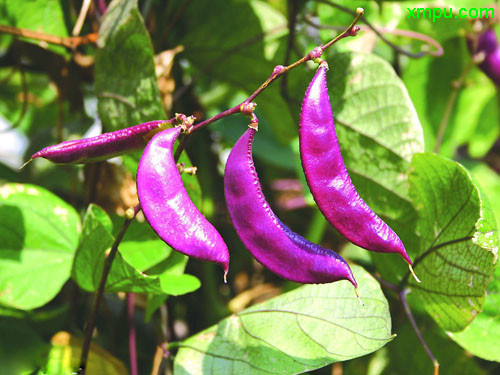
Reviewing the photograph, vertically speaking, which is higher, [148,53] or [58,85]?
[148,53]

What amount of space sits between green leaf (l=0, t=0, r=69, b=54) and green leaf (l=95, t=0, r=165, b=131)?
0.48 feet

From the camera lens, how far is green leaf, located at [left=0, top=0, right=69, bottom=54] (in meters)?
0.75

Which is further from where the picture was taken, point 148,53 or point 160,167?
point 148,53

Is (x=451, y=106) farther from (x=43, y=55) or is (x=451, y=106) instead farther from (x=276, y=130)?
(x=43, y=55)

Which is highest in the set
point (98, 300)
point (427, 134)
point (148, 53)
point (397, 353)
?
point (148, 53)

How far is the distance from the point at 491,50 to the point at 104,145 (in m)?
0.72

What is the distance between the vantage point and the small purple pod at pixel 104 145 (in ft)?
1.46

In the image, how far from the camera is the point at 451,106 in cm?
93

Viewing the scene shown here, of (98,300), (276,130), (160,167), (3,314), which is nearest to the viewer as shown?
(160,167)

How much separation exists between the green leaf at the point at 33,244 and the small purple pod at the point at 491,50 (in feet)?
2.28

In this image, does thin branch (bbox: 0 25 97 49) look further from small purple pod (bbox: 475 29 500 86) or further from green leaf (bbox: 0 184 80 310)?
small purple pod (bbox: 475 29 500 86)

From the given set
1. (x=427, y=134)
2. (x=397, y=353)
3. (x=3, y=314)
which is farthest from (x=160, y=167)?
(x=427, y=134)

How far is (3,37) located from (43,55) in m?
0.10

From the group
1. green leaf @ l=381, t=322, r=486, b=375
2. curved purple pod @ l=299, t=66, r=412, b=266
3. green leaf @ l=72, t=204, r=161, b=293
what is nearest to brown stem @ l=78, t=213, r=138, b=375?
green leaf @ l=72, t=204, r=161, b=293
